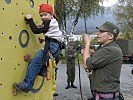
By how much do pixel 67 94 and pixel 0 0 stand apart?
31.3 feet

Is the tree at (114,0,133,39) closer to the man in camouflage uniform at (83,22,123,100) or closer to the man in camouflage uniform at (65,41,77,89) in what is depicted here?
the man in camouflage uniform at (65,41,77,89)

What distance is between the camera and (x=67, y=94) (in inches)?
538

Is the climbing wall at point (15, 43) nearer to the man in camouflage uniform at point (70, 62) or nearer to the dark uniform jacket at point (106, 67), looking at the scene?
the dark uniform jacket at point (106, 67)

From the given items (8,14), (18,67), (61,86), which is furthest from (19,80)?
(61,86)

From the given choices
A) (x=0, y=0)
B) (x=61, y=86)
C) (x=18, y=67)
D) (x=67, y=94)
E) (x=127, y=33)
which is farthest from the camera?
(x=127, y=33)

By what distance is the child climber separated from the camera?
4.99 m

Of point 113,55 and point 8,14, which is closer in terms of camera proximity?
point 8,14

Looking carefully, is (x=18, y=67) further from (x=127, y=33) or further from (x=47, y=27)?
(x=127, y=33)

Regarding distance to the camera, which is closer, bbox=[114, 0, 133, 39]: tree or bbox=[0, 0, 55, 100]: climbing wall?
bbox=[0, 0, 55, 100]: climbing wall

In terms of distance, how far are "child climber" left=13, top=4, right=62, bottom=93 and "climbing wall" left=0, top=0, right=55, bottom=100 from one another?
88 mm

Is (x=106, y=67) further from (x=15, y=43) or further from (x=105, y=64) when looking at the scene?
(x=15, y=43)

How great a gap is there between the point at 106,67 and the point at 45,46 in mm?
866

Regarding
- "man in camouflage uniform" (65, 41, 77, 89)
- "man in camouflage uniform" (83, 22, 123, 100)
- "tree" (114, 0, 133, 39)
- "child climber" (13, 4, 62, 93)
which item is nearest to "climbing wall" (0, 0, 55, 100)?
"child climber" (13, 4, 62, 93)

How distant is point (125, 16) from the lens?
2023 inches
